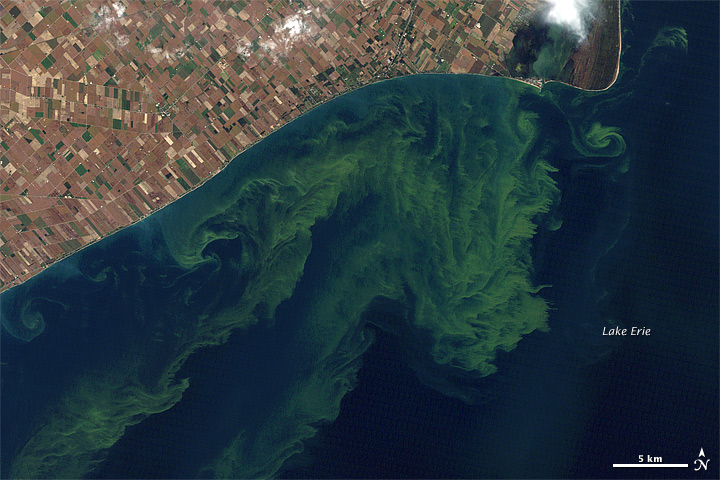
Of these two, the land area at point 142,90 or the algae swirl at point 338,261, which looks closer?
the algae swirl at point 338,261

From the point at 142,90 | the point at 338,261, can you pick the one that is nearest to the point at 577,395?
the point at 338,261

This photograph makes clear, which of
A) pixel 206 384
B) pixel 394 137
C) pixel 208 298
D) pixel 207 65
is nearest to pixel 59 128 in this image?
pixel 207 65

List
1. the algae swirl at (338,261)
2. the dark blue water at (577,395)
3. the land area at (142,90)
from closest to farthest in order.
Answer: the dark blue water at (577,395) → the algae swirl at (338,261) → the land area at (142,90)

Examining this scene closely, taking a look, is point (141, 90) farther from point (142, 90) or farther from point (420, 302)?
point (420, 302)

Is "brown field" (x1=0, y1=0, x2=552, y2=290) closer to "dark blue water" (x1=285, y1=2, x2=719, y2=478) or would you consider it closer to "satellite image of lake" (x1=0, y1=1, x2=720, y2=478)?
"satellite image of lake" (x1=0, y1=1, x2=720, y2=478)

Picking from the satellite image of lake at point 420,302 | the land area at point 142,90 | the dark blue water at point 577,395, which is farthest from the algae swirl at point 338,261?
the land area at point 142,90

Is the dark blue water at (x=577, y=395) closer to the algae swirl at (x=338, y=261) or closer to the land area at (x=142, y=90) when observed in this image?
the algae swirl at (x=338, y=261)
